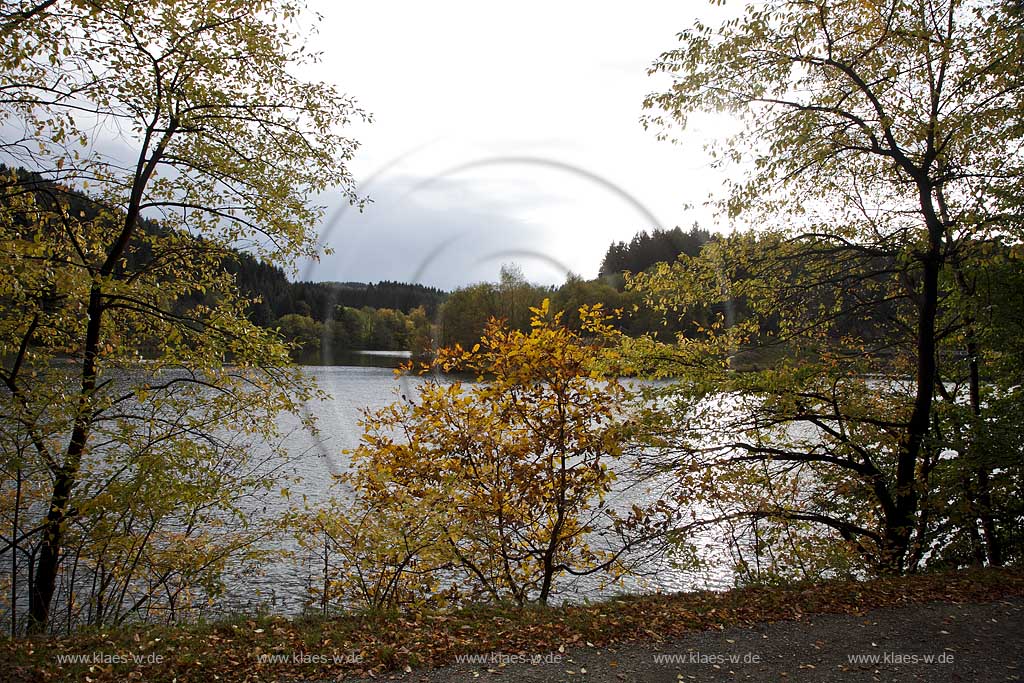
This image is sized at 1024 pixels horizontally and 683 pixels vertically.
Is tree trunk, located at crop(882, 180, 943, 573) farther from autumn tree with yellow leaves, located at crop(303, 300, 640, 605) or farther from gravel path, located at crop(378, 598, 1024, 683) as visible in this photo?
autumn tree with yellow leaves, located at crop(303, 300, 640, 605)

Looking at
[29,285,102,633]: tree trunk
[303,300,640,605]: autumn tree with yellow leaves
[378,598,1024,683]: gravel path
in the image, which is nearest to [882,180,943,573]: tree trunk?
[378,598,1024,683]: gravel path

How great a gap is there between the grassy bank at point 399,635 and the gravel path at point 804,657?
0.77 feet

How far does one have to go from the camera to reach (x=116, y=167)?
30.2ft

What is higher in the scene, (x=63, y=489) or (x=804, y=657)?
(x=63, y=489)

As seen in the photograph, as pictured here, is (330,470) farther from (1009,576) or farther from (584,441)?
(1009,576)

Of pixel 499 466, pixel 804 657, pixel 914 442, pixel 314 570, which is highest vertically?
pixel 914 442

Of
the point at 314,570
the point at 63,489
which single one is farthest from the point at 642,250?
the point at 63,489

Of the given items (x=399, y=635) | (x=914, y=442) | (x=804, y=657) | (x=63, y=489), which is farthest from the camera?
(x=914, y=442)

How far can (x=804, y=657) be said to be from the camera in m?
5.57

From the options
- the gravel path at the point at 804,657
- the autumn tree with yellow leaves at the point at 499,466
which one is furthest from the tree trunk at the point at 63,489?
the gravel path at the point at 804,657

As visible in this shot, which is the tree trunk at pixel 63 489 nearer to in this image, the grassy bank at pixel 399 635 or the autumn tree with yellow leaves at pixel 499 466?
the grassy bank at pixel 399 635

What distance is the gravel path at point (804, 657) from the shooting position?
5203 mm

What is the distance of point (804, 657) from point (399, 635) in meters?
3.45

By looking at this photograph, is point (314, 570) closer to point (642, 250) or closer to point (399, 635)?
point (399, 635)
